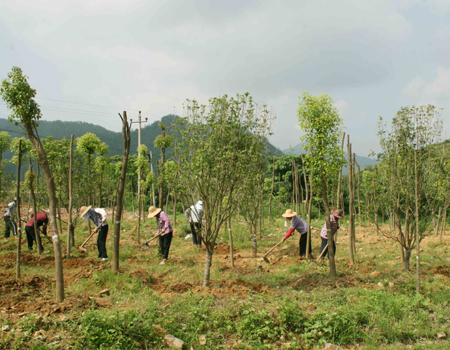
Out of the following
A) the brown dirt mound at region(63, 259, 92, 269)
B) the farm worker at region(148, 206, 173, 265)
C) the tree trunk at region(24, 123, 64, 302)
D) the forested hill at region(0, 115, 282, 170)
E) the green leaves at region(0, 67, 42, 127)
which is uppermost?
the forested hill at region(0, 115, 282, 170)

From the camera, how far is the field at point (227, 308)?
13.3 feet

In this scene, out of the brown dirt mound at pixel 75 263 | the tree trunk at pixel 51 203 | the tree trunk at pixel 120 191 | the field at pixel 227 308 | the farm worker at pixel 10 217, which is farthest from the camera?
the farm worker at pixel 10 217

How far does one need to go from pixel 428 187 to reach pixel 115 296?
656cm

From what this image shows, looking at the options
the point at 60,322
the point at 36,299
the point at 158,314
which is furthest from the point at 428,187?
the point at 36,299

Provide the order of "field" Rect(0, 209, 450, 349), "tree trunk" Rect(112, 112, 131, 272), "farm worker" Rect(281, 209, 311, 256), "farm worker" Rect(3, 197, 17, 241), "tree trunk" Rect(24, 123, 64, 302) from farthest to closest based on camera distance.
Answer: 1. "farm worker" Rect(3, 197, 17, 241)
2. "farm worker" Rect(281, 209, 311, 256)
3. "tree trunk" Rect(112, 112, 131, 272)
4. "tree trunk" Rect(24, 123, 64, 302)
5. "field" Rect(0, 209, 450, 349)

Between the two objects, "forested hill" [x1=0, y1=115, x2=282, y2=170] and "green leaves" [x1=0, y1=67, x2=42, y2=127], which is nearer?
"green leaves" [x1=0, y1=67, x2=42, y2=127]

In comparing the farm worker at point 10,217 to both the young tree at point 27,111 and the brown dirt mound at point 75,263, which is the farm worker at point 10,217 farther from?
the young tree at point 27,111

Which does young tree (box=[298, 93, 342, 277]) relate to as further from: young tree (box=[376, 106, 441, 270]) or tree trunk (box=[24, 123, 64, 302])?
tree trunk (box=[24, 123, 64, 302])

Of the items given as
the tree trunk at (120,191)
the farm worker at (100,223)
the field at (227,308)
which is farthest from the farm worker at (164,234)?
the tree trunk at (120,191)

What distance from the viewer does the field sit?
4.07 meters

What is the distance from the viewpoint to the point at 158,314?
4.58 metres

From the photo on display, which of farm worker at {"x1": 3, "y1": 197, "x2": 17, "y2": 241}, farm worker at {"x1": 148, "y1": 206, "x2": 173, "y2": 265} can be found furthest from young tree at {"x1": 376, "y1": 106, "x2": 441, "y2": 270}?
farm worker at {"x1": 3, "y1": 197, "x2": 17, "y2": 241}

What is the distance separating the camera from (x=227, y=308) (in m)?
4.86

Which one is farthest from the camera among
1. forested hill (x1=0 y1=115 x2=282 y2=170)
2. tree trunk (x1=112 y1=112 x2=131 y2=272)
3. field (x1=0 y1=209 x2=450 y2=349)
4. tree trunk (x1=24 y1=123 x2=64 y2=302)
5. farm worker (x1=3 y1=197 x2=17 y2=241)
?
forested hill (x1=0 y1=115 x2=282 y2=170)
